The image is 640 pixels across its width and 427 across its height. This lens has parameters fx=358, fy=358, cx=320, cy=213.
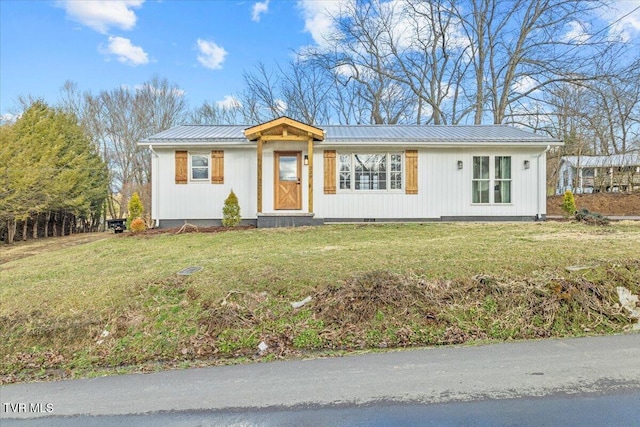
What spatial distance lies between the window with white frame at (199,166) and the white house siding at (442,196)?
3492mm

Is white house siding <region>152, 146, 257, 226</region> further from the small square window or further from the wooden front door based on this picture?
the wooden front door

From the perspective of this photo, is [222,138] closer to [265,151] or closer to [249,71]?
[265,151]

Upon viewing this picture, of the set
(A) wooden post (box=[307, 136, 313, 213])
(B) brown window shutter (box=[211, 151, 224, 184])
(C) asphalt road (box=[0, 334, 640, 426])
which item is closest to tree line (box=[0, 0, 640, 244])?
(B) brown window shutter (box=[211, 151, 224, 184])

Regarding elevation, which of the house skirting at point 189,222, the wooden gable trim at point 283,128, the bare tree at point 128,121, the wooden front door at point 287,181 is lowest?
the house skirting at point 189,222

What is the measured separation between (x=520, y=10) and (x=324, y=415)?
84.0ft

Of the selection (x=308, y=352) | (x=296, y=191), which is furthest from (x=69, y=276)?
(x=296, y=191)

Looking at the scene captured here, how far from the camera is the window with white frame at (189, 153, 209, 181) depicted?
37.3 ft

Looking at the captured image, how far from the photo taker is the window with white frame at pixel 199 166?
37.3 ft

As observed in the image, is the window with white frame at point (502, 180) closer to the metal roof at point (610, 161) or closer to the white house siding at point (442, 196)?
the white house siding at point (442, 196)

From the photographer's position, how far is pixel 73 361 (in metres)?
3.64

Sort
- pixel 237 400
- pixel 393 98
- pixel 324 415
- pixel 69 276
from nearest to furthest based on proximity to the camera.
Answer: pixel 324 415
pixel 237 400
pixel 69 276
pixel 393 98

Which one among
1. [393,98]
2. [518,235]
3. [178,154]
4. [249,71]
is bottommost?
[518,235]

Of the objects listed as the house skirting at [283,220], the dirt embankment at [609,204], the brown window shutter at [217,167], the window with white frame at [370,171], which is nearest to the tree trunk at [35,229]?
the brown window shutter at [217,167]

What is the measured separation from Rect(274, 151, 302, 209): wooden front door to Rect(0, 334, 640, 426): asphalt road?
836 centimetres
